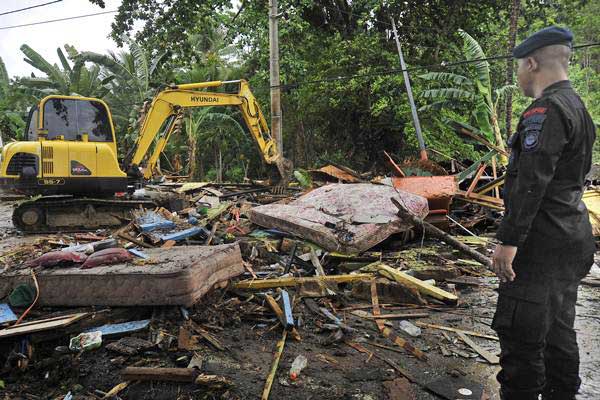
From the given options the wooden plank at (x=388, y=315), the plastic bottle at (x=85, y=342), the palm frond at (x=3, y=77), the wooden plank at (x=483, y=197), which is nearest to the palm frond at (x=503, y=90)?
the wooden plank at (x=483, y=197)

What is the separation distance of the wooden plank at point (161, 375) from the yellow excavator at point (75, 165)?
21.6ft

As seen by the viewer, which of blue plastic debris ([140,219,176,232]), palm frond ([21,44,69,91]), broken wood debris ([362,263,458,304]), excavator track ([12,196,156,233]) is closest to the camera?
broken wood debris ([362,263,458,304])

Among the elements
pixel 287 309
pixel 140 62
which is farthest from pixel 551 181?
pixel 140 62

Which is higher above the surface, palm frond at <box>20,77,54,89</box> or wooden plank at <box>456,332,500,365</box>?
palm frond at <box>20,77,54,89</box>

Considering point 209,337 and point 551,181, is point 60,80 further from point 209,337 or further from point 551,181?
point 551,181

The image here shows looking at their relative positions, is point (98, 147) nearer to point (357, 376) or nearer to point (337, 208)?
point (337, 208)

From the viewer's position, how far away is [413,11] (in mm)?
17281

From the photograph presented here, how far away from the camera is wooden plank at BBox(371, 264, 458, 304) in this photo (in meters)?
5.13

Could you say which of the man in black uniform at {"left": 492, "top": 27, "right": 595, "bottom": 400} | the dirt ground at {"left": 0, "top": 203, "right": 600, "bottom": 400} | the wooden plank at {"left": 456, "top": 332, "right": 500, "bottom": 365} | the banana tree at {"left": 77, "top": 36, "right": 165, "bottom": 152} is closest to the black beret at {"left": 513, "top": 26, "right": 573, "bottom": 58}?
the man in black uniform at {"left": 492, "top": 27, "right": 595, "bottom": 400}

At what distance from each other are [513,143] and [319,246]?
4.45 m

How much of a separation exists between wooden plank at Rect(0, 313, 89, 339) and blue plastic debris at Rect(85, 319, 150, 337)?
0.19 meters

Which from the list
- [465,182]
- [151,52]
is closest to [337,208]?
[465,182]

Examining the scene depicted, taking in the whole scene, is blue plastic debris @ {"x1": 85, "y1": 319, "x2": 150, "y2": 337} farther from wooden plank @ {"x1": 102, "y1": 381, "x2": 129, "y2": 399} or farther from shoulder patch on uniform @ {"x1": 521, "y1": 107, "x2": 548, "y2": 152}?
shoulder patch on uniform @ {"x1": 521, "y1": 107, "x2": 548, "y2": 152}

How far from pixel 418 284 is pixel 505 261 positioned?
2914mm
